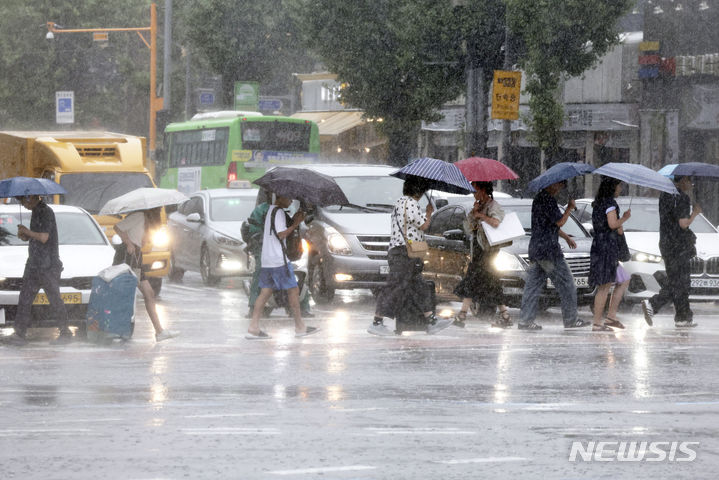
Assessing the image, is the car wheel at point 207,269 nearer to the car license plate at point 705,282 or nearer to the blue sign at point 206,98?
the car license plate at point 705,282

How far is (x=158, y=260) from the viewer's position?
20.4 meters

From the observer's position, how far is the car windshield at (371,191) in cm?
2052

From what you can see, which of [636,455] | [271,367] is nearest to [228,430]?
[636,455]

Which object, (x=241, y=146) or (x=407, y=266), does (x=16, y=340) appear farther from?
(x=241, y=146)

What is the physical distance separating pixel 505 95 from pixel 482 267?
32.3 ft

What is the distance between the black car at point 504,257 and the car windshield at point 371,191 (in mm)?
1411

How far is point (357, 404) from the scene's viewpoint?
31.8 ft

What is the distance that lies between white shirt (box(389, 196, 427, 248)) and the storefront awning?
37.6 meters

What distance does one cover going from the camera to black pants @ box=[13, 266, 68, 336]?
47.0ft

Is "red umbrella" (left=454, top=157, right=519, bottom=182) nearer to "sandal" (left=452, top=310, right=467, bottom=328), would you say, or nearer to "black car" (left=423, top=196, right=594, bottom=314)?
"black car" (left=423, top=196, right=594, bottom=314)

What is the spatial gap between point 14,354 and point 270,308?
465cm

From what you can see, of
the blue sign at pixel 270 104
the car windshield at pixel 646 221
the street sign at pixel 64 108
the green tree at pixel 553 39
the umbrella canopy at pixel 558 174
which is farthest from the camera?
the blue sign at pixel 270 104

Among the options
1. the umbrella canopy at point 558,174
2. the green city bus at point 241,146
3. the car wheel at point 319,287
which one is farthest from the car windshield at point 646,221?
the green city bus at point 241,146

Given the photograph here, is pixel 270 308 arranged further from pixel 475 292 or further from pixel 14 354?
pixel 14 354
